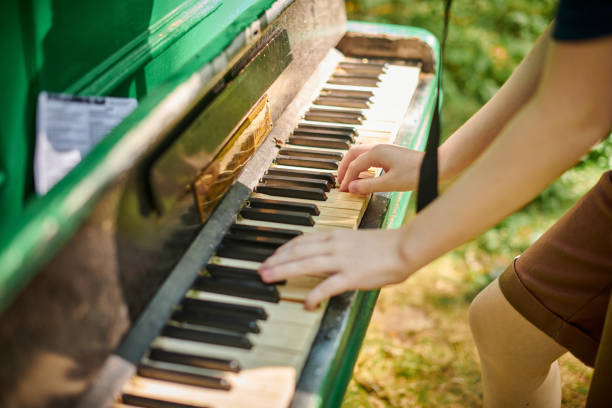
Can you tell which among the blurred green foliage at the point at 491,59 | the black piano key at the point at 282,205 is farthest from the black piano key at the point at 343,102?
the blurred green foliage at the point at 491,59

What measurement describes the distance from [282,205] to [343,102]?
71 centimetres

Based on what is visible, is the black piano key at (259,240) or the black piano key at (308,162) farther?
the black piano key at (308,162)

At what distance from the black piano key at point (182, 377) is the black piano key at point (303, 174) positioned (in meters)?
0.80

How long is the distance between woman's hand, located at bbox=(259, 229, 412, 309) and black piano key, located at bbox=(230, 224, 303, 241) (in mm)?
196

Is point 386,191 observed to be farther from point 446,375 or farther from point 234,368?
point 446,375

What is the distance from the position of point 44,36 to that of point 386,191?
1.00m

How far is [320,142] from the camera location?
6.60ft

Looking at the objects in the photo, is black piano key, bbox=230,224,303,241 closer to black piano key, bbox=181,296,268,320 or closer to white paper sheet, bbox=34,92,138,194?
black piano key, bbox=181,296,268,320

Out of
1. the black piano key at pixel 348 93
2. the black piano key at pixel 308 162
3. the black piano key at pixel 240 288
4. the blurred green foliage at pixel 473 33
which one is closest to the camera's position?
the black piano key at pixel 240 288

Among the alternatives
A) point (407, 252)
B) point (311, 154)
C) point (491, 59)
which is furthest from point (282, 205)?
point (491, 59)

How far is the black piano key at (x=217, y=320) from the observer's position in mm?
1270

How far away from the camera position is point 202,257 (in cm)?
147

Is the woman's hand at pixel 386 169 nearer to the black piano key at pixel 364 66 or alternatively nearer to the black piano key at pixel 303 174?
the black piano key at pixel 303 174

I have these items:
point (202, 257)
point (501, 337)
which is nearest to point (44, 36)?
point (202, 257)
